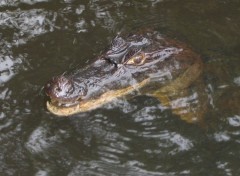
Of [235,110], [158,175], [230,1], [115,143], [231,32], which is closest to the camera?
[158,175]

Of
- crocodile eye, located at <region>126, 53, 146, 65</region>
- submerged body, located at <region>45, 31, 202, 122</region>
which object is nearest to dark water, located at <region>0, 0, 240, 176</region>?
submerged body, located at <region>45, 31, 202, 122</region>

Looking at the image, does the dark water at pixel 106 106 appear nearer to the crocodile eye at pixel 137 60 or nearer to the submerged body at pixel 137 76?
the submerged body at pixel 137 76

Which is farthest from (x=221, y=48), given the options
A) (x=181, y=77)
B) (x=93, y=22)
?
(x=93, y=22)

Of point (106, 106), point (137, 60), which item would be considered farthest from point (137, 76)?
point (106, 106)

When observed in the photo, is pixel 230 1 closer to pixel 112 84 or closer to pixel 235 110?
pixel 235 110

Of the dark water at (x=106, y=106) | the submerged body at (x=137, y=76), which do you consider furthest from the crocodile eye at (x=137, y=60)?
the dark water at (x=106, y=106)

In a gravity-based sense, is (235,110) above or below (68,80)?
below

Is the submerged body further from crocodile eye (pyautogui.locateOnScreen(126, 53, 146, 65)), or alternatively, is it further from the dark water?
the dark water
